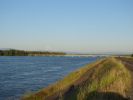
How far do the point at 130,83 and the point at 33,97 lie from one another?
6349mm

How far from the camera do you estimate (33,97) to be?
737 inches

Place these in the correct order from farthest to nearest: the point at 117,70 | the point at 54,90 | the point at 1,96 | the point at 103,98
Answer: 1. the point at 1,96
2. the point at 54,90
3. the point at 117,70
4. the point at 103,98

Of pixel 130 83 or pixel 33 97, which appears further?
pixel 33 97

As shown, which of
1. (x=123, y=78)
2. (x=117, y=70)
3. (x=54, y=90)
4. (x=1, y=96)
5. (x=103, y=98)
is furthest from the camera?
(x=1, y=96)

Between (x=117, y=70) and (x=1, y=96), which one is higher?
(x=117, y=70)

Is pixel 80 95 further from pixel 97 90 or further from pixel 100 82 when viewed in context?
pixel 100 82

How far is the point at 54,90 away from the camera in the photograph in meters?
19.2

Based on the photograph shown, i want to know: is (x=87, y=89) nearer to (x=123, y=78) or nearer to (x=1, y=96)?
(x=123, y=78)

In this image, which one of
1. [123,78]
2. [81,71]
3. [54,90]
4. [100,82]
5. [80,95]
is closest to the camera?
[80,95]

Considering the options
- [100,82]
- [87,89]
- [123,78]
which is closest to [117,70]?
[123,78]

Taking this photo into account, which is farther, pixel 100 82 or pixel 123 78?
pixel 123 78

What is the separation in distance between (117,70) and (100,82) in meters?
3.30

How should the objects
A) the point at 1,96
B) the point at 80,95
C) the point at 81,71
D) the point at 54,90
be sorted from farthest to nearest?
1. the point at 1,96
2. the point at 81,71
3. the point at 54,90
4. the point at 80,95

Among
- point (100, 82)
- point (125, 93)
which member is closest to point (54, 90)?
point (100, 82)
